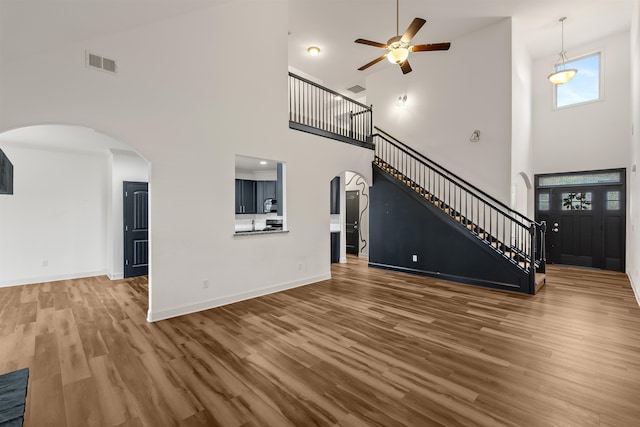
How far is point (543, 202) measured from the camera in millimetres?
7742

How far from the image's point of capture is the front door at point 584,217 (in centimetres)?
672

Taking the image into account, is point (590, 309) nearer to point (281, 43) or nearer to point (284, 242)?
point (284, 242)

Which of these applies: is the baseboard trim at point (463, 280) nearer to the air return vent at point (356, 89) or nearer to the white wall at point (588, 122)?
the white wall at point (588, 122)

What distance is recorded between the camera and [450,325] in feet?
11.4

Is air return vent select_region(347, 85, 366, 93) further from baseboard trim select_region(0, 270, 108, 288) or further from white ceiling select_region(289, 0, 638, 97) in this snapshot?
baseboard trim select_region(0, 270, 108, 288)

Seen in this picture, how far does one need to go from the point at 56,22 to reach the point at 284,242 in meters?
3.82

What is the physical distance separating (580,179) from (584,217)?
962mm

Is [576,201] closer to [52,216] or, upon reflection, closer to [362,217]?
[362,217]

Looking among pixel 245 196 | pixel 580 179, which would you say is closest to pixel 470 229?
pixel 580 179

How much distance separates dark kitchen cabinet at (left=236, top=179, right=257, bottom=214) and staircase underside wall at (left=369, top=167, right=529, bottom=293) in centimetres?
358

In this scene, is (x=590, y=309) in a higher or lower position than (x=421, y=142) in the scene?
lower

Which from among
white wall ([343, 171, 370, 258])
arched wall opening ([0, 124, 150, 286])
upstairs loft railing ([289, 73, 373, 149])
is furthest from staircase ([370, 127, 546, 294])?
arched wall opening ([0, 124, 150, 286])

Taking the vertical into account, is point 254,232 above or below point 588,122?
below

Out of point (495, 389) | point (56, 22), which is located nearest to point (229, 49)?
point (56, 22)
